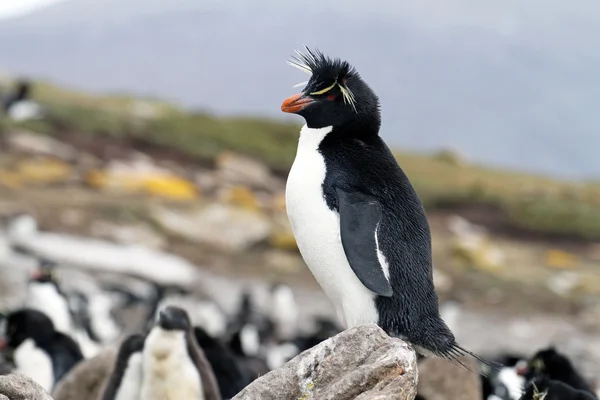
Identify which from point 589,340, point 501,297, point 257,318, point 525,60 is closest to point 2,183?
point 257,318

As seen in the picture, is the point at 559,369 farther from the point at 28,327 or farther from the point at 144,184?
the point at 144,184

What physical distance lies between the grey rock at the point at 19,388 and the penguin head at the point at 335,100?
186cm

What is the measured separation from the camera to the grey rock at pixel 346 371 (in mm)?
3582

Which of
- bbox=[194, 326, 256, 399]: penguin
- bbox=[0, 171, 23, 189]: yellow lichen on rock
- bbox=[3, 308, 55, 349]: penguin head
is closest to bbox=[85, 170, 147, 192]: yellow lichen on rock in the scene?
bbox=[0, 171, 23, 189]: yellow lichen on rock

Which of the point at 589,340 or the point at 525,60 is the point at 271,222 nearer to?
the point at 589,340

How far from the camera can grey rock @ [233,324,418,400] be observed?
3.58 metres

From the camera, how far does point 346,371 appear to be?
3.75 m

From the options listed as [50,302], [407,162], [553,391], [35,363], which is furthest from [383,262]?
[407,162]

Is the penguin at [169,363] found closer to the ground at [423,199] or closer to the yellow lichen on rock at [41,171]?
the ground at [423,199]

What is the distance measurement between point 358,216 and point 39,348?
3.98 meters

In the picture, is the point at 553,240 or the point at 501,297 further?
the point at 553,240

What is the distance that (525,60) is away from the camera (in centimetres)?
19300

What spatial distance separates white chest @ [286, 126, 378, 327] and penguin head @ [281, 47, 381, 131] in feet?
0.67

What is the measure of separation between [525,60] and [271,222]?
175982 millimetres
